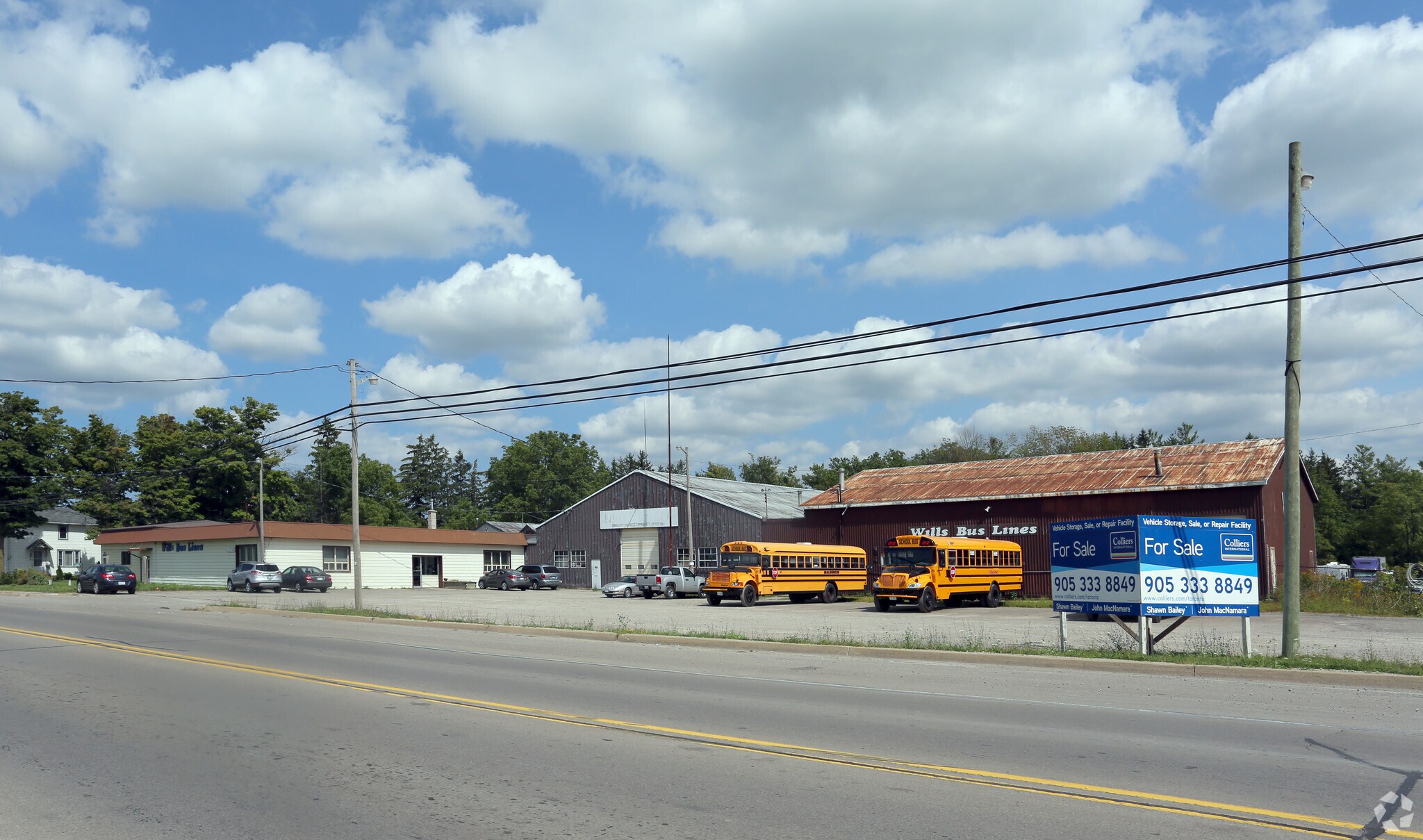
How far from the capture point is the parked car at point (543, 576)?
64000mm

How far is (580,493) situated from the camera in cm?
12481

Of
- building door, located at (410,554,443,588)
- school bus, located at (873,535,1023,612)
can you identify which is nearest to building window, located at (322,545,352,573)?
building door, located at (410,554,443,588)

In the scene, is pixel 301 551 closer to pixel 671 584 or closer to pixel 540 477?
pixel 671 584

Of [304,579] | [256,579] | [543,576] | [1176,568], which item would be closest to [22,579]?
[256,579]

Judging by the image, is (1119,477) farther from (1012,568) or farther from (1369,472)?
(1369,472)

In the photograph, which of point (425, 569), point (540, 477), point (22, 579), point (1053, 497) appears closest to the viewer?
point (1053, 497)

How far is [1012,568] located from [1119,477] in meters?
6.39

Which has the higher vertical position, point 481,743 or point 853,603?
point 481,743

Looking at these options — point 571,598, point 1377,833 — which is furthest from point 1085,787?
point 571,598

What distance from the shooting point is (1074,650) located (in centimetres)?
1767

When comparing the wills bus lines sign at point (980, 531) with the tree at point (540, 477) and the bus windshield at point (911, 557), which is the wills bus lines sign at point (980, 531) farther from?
the tree at point (540, 477)

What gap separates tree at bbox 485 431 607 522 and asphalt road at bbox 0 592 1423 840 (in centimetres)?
10666

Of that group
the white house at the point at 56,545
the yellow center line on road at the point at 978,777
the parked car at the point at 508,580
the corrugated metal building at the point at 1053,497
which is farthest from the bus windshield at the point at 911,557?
the white house at the point at 56,545

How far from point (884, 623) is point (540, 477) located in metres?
99.8
